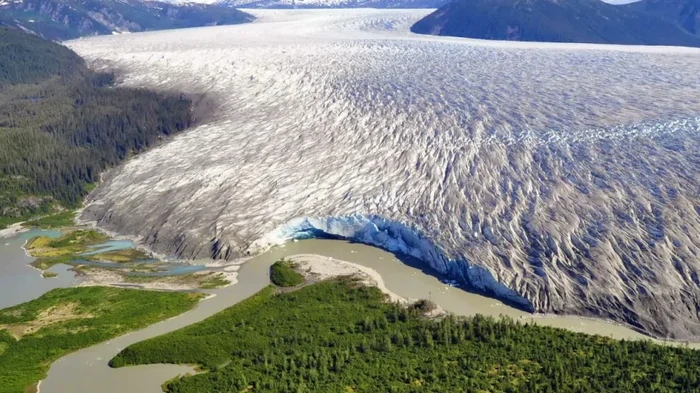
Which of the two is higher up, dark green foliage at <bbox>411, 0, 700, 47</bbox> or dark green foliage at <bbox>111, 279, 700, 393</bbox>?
dark green foliage at <bbox>411, 0, 700, 47</bbox>

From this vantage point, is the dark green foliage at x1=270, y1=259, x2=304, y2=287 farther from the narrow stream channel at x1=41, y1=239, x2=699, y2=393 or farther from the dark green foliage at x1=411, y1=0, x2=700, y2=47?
the dark green foliage at x1=411, y1=0, x2=700, y2=47


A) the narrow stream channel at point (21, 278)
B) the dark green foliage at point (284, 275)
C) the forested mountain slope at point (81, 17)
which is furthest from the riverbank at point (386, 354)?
the forested mountain slope at point (81, 17)

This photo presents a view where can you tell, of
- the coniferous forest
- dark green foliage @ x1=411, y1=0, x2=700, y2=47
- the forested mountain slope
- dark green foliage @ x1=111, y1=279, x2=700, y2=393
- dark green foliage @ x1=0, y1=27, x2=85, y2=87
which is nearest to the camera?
dark green foliage @ x1=111, y1=279, x2=700, y2=393

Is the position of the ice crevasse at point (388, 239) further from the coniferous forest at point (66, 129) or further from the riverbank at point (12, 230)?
the coniferous forest at point (66, 129)

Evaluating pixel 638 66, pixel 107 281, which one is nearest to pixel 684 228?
pixel 638 66

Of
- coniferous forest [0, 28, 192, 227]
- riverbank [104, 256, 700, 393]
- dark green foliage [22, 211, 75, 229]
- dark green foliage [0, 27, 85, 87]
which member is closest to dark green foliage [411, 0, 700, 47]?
coniferous forest [0, 28, 192, 227]
